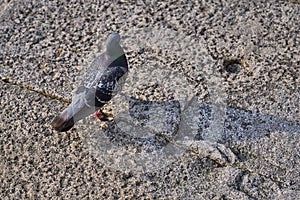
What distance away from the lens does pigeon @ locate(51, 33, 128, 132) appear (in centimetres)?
363

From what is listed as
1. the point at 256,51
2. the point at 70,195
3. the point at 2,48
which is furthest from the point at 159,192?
the point at 2,48

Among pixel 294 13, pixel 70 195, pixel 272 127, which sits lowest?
pixel 70 195

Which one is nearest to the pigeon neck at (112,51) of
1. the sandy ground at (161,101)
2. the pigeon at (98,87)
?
the pigeon at (98,87)

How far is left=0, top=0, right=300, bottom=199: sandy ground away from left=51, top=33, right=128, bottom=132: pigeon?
0.78 ft

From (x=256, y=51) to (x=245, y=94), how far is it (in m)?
0.43

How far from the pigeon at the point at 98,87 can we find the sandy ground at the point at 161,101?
0.24m

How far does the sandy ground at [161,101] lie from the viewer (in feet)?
11.9

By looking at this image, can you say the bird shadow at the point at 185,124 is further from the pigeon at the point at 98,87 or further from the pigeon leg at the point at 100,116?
the pigeon at the point at 98,87

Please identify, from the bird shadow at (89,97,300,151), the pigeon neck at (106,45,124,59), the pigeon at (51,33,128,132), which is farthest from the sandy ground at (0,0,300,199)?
the pigeon neck at (106,45,124,59)

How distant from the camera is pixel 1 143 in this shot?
12.5ft

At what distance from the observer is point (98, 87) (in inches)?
144

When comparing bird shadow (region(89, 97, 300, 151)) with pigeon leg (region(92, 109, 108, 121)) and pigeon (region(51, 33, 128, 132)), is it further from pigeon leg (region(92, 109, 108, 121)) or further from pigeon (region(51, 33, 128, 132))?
pigeon (region(51, 33, 128, 132))

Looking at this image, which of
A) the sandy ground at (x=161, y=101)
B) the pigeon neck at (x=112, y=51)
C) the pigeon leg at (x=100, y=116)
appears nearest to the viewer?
the sandy ground at (x=161, y=101)

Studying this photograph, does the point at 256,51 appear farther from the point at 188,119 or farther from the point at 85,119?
the point at 85,119
